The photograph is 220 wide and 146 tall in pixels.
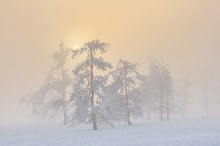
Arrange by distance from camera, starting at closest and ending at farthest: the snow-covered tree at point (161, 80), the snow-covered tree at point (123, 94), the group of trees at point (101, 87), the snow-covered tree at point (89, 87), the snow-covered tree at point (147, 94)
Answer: the snow-covered tree at point (89, 87) → the group of trees at point (101, 87) → the snow-covered tree at point (123, 94) → the snow-covered tree at point (161, 80) → the snow-covered tree at point (147, 94)

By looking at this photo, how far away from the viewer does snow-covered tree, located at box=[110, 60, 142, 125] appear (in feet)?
232

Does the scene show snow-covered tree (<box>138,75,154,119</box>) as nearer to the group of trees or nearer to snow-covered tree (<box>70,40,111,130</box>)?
the group of trees

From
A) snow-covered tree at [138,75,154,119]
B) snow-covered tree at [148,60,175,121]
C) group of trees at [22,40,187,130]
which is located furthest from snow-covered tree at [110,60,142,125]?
snow-covered tree at [138,75,154,119]

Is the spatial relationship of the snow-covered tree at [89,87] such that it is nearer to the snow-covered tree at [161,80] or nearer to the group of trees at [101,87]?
the group of trees at [101,87]

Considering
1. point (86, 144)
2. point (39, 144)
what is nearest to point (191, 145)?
point (86, 144)

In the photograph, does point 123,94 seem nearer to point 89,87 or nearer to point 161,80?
point 89,87

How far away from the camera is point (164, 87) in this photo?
85.3 m

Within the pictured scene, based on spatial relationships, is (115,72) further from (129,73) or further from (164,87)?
(164,87)

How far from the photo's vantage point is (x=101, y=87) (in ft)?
207

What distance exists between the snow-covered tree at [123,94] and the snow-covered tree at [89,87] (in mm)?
6531

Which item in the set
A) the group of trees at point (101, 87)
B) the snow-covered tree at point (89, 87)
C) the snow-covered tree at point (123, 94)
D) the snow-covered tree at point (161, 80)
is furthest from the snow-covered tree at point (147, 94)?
the snow-covered tree at point (89, 87)

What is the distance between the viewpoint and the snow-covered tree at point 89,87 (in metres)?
61.8

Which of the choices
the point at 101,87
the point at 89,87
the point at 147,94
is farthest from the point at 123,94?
the point at 147,94

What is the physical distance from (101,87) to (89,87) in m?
1.57
